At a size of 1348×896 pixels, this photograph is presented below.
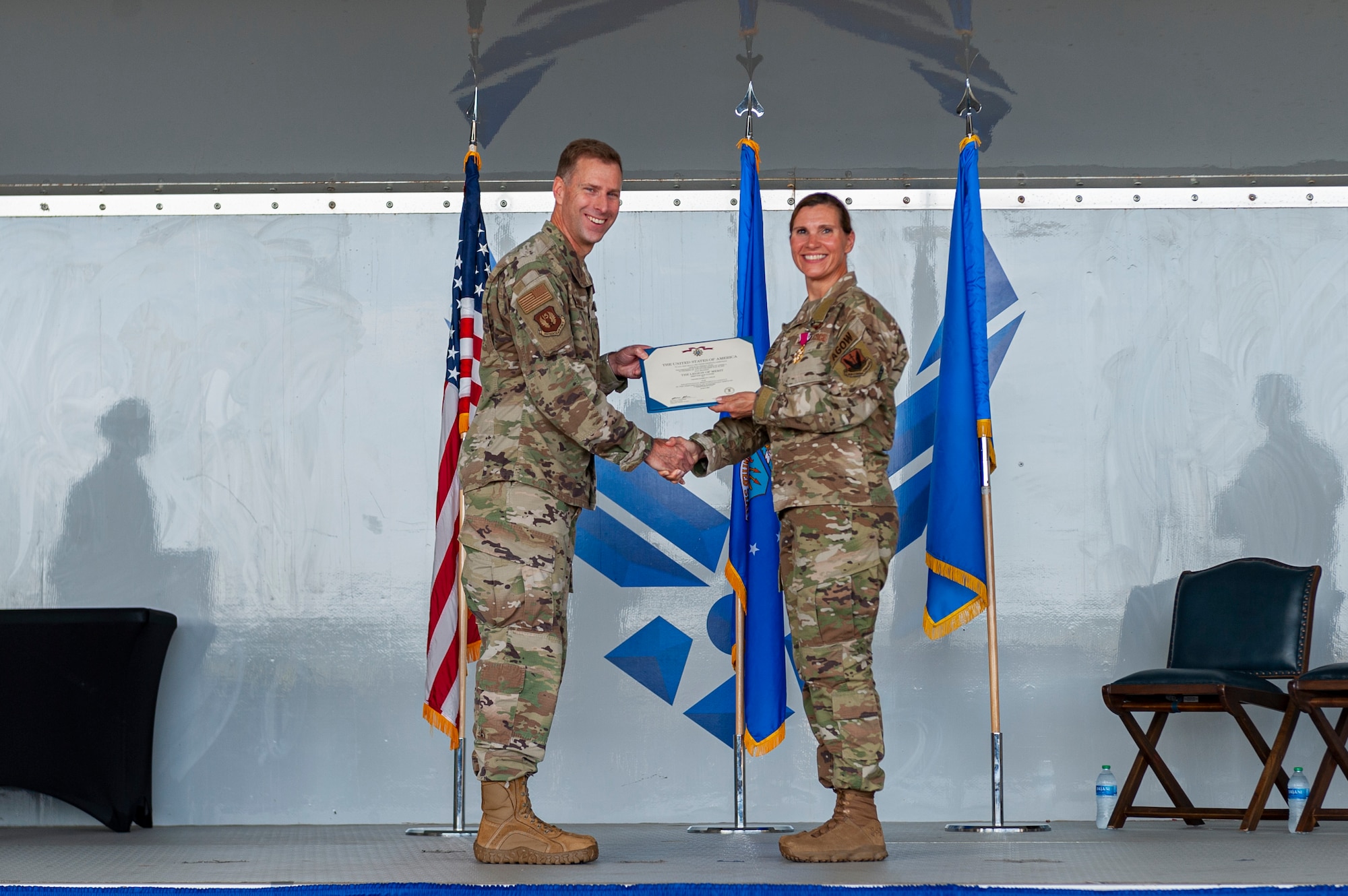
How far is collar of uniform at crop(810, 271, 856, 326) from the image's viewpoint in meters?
3.27

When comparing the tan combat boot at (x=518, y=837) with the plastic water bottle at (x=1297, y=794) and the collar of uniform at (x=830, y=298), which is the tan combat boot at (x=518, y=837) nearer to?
the collar of uniform at (x=830, y=298)

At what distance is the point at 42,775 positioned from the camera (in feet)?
12.7

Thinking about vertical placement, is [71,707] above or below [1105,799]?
above

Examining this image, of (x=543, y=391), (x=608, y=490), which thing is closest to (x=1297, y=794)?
(x=608, y=490)

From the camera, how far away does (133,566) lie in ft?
14.5

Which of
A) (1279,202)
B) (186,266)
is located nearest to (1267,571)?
(1279,202)

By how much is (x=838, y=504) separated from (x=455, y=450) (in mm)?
1424

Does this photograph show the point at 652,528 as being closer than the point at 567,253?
No

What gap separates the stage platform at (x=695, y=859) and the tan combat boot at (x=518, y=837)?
0.05m

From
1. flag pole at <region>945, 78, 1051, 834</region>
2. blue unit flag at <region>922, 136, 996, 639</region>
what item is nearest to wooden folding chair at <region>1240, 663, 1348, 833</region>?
flag pole at <region>945, 78, 1051, 834</region>

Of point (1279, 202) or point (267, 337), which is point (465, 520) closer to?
point (267, 337)

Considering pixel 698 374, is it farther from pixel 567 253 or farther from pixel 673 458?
pixel 567 253

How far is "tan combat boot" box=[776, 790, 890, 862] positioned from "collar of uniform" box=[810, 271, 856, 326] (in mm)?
1246

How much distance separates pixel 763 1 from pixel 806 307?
1710 millimetres
